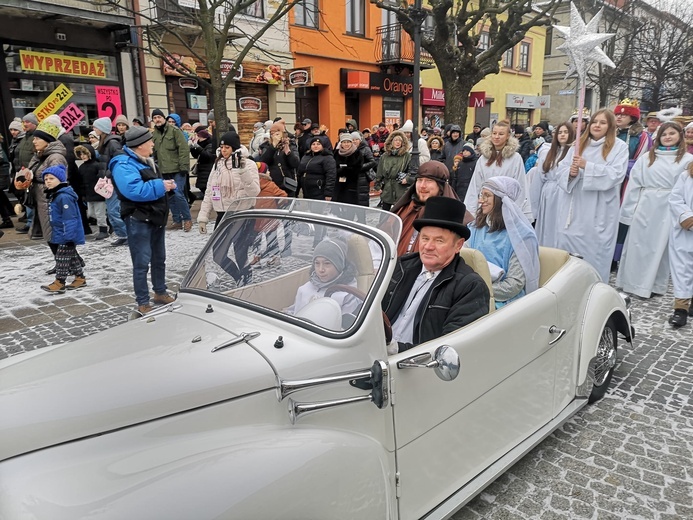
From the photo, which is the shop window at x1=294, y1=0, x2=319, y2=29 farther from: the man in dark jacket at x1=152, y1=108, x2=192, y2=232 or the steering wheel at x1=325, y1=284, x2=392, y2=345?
the steering wheel at x1=325, y1=284, x2=392, y2=345

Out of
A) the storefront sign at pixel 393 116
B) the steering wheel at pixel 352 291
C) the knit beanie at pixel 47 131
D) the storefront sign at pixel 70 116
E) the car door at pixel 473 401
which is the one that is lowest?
the car door at pixel 473 401

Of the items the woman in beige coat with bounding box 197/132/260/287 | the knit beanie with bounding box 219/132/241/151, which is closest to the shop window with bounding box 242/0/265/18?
the knit beanie with bounding box 219/132/241/151

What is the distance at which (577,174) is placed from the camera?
6016mm

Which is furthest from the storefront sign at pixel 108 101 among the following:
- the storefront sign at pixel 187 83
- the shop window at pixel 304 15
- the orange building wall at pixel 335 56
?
the shop window at pixel 304 15

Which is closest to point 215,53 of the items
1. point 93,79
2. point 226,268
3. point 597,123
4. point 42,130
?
point 42,130

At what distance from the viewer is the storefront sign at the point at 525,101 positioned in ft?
102

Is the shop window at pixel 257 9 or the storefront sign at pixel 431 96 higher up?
the shop window at pixel 257 9

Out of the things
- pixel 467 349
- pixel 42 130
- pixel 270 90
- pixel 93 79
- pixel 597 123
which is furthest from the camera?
pixel 270 90

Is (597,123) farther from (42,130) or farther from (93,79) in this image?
(93,79)

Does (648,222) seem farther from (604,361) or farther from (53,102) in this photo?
(53,102)

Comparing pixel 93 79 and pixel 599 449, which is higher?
pixel 93 79

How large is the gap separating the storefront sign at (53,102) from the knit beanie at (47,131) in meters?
2.01

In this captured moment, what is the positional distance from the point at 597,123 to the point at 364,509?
5.51m

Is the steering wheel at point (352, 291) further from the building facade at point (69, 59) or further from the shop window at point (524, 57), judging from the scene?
the shop window at point (524, 57)
